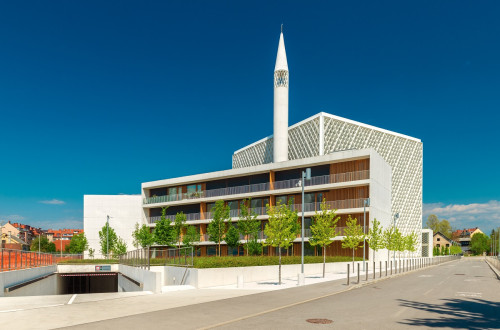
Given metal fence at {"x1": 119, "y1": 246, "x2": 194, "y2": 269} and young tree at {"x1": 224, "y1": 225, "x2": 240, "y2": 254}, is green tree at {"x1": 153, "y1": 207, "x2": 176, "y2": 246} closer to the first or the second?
young tree at {"x1": 224, "y1": 225, "x2": 240, "y2": 254}

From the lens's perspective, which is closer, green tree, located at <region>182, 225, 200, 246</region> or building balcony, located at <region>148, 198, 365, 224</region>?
building balcony, located at <region>148, 198, 365, 224</region>

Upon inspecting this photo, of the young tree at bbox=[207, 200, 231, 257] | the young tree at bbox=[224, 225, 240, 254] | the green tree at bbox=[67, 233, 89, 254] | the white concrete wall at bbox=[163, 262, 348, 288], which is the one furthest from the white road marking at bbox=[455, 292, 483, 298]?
the green tree at bbox=[67, 233, 89, 254]

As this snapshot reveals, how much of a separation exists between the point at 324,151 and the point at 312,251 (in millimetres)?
23579

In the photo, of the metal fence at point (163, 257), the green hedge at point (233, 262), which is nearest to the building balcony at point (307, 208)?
the green hedge at point (233, 262)

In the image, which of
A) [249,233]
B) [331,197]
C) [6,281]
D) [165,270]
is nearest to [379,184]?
[331,197]

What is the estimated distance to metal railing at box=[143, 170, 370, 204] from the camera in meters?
51.4

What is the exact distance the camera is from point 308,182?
53938 mm

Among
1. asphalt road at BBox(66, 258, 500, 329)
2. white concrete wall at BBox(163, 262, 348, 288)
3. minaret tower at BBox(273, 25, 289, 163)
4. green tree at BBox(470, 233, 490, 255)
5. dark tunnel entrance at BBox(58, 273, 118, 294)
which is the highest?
minaret tower at BBox(273, 25, 289, 163)

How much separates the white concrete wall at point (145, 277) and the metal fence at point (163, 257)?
0.61 meters

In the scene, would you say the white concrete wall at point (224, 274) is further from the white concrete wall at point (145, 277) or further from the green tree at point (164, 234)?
the green tree at point (164, 234)

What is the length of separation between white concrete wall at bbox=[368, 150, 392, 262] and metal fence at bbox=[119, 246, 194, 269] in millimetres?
26544

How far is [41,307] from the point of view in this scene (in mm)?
14969

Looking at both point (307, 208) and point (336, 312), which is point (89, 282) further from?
point (336, 312)

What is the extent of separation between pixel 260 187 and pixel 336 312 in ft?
147
